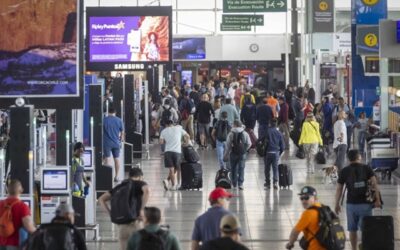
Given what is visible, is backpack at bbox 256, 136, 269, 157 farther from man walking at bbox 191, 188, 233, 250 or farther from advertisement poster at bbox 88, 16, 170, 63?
man walking at bbox 191, 188, 233, 250

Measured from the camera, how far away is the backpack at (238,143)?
23.2m

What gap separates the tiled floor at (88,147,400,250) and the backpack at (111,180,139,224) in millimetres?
2781

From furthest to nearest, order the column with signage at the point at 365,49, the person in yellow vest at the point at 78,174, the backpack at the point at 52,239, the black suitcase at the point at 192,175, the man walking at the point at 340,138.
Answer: the column with signage at the point at 365,49 < the man walking at the point at 340,138 < the black suitcase at the point at 192,175 < the person in yellow vest at the point at 78,174 < the backpack at the point at 52,239

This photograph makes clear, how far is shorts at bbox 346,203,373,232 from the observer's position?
15.1m

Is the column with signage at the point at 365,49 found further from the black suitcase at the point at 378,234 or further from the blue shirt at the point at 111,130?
the black suitcase at the point at 378,234

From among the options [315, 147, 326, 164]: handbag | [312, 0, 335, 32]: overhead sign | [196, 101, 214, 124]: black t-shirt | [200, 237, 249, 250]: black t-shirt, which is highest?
[312, 0, 335, 32]: overhead sign

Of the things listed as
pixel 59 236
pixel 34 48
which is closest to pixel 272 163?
pixel 34 48

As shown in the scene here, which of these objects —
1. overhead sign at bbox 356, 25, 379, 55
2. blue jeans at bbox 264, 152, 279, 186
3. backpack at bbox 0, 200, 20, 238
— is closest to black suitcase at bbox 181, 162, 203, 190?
blue jeans at bbox 264, 152, 279, 186

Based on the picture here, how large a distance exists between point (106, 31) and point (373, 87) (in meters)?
8.47

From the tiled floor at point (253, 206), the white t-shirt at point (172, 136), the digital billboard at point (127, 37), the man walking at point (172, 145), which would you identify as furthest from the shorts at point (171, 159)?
the digital billboard at point (127, 37)

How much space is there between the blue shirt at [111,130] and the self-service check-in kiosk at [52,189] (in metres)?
9.18

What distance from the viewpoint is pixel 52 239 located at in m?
11.0

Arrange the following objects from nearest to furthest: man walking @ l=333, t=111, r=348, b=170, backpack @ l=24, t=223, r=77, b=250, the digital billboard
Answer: backpack @ l=24, t=223, r=77, b=250
man walking @ l=333, t=111, r=348, b=170
the digital billboard

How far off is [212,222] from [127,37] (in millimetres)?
22001
